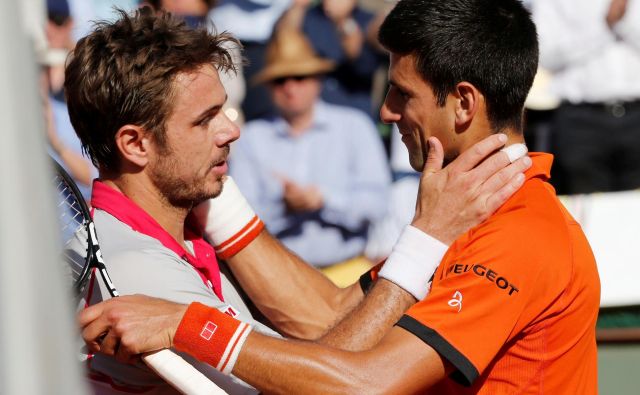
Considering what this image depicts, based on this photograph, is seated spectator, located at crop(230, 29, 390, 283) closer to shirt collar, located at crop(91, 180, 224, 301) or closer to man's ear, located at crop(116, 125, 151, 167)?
shirt collar, located at crop(91, 180, 224, 301)

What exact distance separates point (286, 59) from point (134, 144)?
3.34 meters

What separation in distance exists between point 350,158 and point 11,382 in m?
4.96

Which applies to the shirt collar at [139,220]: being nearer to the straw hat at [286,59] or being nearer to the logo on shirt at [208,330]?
the logo on shirt at [208,330]

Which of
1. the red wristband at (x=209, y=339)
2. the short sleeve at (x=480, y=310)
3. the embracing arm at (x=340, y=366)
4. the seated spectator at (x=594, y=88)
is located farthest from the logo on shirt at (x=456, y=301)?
the seated spectator at (x=594, y=88)

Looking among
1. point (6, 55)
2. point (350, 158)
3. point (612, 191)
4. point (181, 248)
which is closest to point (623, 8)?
Result: point (612, 191)

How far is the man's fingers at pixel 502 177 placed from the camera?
9.57 feet

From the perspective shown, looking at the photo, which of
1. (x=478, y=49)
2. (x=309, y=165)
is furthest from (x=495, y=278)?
(x=309, y=165)

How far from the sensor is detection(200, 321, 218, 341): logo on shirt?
8.87 feet

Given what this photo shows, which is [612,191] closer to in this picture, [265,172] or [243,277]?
[265,172]

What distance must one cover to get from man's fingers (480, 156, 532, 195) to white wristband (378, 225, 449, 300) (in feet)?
0.65

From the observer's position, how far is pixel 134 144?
3.11 meters

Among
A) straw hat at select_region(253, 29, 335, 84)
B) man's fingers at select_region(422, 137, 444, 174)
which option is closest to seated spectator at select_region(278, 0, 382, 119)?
straw hat at select_region(253, 29, 335, 84)

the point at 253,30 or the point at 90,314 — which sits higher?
the point at 253,30

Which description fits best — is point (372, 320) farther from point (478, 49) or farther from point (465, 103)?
point (478, 49)
